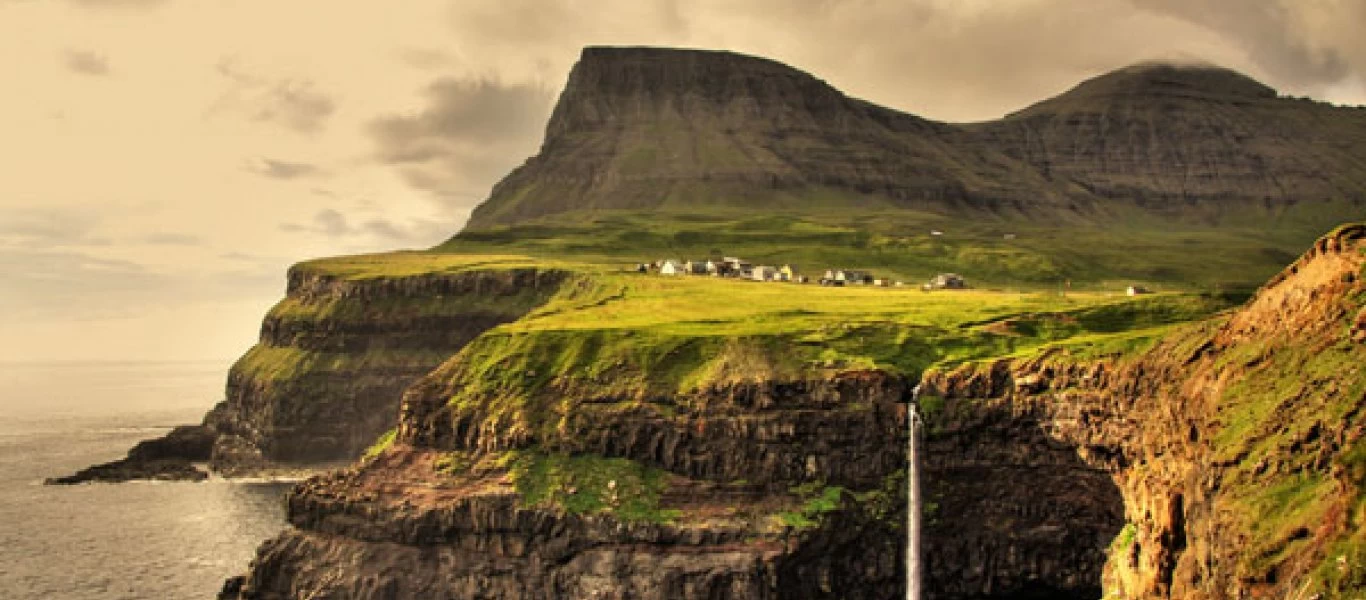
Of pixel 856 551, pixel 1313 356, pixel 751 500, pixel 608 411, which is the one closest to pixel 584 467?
pixel 608 411

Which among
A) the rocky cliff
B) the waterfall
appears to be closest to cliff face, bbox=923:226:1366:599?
the rocky cliff

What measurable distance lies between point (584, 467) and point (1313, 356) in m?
72.0

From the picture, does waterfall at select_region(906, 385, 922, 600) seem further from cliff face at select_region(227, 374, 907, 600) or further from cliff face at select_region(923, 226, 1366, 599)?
cliff face at select_region(923, 226, 1366, 599)

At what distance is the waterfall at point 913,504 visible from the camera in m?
107

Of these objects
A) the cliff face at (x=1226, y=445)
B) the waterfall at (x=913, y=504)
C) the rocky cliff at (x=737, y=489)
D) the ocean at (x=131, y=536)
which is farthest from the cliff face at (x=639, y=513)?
the cliff face at (x=1226, y=445)

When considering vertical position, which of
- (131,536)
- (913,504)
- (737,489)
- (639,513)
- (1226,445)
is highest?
(1226,445)

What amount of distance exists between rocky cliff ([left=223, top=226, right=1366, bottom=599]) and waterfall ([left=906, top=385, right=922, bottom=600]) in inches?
38.6

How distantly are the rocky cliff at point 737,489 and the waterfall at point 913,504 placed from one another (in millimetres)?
980

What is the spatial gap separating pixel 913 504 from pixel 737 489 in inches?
666

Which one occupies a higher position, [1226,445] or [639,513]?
[1226,445]

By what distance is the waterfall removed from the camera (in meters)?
107

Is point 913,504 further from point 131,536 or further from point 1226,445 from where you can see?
point 131,536

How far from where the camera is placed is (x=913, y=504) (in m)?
108

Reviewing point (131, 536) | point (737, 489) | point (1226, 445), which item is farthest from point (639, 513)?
point (131, 536)
